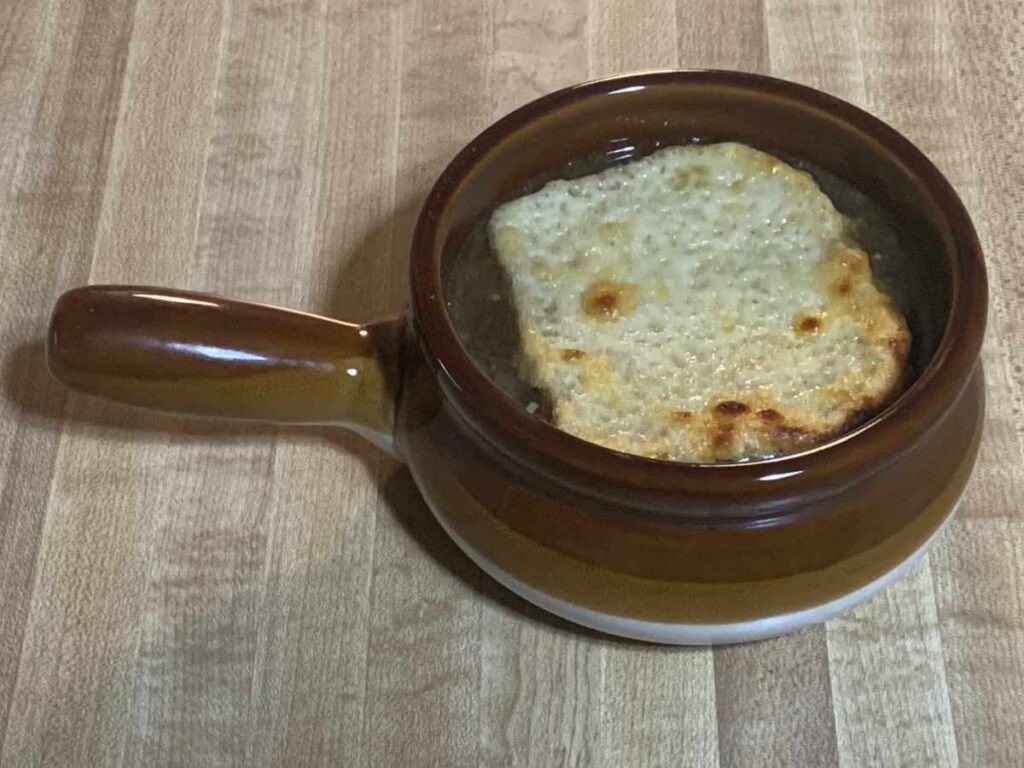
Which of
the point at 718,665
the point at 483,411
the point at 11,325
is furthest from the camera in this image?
the point at 11,325

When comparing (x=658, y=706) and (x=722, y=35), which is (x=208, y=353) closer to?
(x=658, y=706)

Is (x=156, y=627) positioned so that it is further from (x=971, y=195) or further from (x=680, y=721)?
(x=971, y=195)

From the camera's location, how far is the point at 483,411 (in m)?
0.45

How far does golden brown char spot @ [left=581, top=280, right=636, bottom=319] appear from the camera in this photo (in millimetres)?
516

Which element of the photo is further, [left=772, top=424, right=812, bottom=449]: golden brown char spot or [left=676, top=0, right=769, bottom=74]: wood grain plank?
[left=676, top=0, right=769, bottom=74]: wood grain plank

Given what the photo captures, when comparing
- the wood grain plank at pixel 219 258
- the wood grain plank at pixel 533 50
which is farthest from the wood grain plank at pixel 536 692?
the wood grain plank at pixel 533 50

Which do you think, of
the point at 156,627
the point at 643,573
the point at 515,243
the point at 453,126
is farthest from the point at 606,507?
the point at 453,126

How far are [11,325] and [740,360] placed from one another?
15.9 inches

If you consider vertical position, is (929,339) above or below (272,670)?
above

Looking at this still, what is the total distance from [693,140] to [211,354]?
0.25 metres

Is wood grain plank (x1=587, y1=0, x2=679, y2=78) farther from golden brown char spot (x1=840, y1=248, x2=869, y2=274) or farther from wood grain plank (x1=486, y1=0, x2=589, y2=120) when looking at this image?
golden brown char spot (x1=840, y1=248, x2=869, y2=274)

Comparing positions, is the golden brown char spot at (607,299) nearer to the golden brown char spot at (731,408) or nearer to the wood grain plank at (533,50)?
the golden brown char spot at (731,408)

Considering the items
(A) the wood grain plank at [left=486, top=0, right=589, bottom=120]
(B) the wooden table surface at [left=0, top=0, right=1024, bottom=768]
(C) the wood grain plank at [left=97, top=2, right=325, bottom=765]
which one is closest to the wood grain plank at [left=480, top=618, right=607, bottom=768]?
(B) the wooden table surface at [left=0, top=0, right=1024, bottom=768]

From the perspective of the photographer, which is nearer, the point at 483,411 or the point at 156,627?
the point at 483,411
